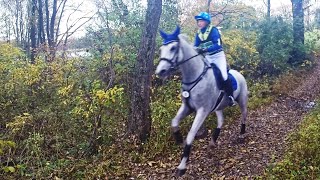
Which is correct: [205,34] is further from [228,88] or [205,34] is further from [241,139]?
[241,139]

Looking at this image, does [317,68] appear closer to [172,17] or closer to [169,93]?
[172,17]

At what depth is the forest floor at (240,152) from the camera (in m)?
6.14

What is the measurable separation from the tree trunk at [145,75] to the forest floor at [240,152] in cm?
99

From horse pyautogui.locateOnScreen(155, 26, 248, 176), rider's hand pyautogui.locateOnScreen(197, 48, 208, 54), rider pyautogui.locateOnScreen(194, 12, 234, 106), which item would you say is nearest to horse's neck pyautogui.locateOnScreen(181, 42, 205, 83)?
horse pyautogui.locateOnScreen(155, 26, 248, 176)

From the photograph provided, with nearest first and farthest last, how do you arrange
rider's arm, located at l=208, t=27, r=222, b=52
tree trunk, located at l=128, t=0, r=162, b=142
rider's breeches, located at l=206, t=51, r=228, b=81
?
rider's arm, located at l=208, t=27, r=222, b=52
rider's breeches, located at l=206, t=51, r=228, b=81
tree trunk, located at l=128, t=0, r=162, b=142

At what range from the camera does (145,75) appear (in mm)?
7539

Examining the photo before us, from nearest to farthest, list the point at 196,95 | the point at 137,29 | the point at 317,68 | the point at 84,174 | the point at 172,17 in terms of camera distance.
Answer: the point at 196,95
the point at 84,174
the point at 137,29
the point at 172,17
the point at 317,68

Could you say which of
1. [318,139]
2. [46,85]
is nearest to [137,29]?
[46,85]

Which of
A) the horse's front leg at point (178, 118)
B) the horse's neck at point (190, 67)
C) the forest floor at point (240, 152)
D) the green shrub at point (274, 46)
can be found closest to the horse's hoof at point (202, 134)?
the forest floor at point (240, 152)

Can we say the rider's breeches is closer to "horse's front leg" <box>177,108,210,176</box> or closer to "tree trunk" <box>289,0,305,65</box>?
"horse's front leg" <box>177,108,210,176</box>

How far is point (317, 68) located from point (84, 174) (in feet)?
42.9

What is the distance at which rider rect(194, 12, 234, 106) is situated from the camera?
5945 millimetres

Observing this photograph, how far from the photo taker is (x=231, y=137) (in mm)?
7938

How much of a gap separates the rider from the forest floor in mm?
1309
